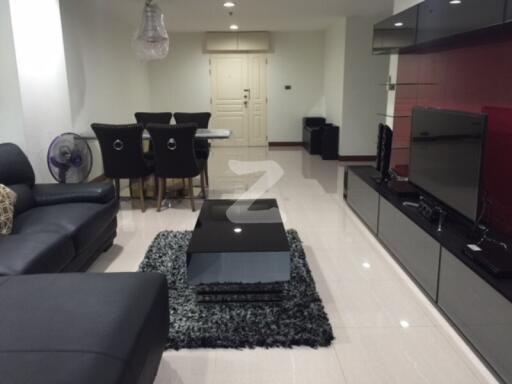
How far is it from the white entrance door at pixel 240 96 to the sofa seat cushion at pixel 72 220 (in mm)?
6002

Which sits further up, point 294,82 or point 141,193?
point 294,82

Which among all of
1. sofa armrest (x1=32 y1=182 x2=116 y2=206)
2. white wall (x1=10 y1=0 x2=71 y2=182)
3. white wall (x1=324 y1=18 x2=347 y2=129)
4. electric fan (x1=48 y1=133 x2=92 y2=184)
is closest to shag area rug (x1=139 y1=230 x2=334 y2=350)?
sofa armrest (x1=32 y1=182 x2=116 y2=206)

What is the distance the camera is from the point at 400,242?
2998 mm

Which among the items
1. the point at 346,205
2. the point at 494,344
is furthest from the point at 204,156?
the point at 494,344

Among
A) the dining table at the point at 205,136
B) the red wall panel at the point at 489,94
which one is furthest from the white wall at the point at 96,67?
the red wall panel at the point at 489,94

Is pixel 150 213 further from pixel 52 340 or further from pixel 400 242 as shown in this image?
pixel 52 340

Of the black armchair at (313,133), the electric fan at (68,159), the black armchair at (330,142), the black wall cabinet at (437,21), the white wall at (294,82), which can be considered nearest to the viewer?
the black wall cabinet at (437,21)

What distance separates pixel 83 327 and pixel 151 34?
3.63 m

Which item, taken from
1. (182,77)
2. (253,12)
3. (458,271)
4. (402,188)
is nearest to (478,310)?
(458,271)

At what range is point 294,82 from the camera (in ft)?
28.9

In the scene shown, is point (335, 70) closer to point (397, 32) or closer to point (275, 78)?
point (275, 78)

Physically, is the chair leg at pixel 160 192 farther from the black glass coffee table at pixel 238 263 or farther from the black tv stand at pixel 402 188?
the black tv stand at pixel 402 188

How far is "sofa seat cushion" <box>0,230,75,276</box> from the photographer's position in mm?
2105

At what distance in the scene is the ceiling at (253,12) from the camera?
5.60 metres
